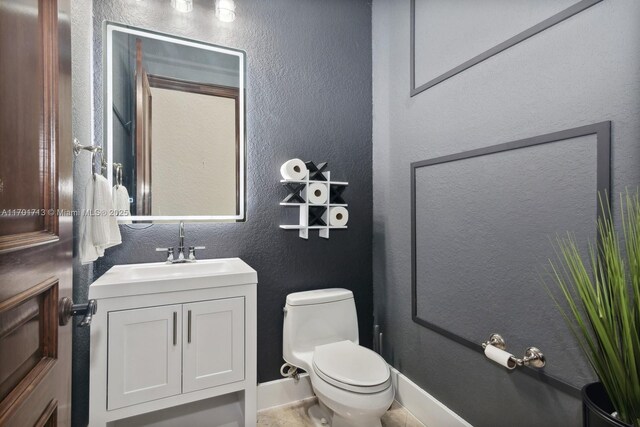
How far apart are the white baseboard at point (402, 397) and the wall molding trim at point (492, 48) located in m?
1.64

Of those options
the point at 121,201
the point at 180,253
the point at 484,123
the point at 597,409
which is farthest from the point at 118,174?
the point at 597,409

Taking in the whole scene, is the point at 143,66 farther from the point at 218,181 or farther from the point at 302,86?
the point at 302,86

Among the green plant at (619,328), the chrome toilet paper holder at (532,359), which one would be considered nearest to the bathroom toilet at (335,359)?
the chrome toilet paper holder at (532,359)

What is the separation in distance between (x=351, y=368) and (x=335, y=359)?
Result: 11 centimetres

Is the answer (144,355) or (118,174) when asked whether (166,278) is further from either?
(118,174)

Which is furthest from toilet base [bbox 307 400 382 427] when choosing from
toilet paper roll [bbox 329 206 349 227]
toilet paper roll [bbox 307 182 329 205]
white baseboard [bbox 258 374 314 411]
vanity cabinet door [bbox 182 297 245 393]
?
toilet paper roll [bbox 307 182 329 205]

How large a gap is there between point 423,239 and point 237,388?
1261 millimetres

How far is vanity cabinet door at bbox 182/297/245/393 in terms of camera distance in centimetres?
147

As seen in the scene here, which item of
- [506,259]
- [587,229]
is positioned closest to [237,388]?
[506,259]

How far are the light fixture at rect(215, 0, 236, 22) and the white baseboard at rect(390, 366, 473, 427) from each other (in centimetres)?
231

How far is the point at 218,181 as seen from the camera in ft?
6.28

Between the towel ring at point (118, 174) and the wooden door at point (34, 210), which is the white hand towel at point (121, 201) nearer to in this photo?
the towel ring at point (118, 174)

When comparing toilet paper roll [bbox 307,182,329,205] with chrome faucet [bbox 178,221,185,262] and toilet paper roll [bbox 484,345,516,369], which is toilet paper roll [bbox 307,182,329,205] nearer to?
chrome faucet [bbox 178,221,185,262]

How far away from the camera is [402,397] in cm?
193
